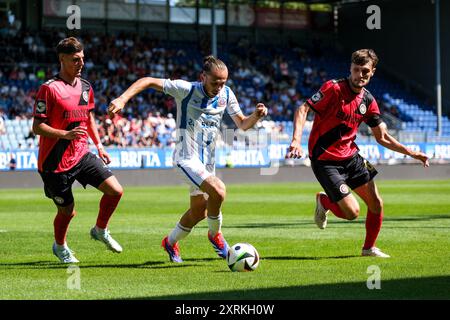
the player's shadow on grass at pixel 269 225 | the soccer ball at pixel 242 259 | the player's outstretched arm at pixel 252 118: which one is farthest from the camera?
the player's shadow on grass at pixel 269 225

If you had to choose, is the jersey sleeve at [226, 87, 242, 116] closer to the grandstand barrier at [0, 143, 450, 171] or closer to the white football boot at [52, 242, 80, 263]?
the white football boot at [52, 242, 80, 263]

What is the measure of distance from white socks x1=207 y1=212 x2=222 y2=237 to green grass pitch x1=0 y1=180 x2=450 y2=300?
368mm

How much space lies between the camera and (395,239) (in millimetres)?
13367

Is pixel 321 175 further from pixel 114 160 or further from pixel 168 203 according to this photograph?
pixel 114 160

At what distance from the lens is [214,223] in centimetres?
1046

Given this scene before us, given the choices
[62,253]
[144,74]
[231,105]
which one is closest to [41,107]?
[62,253]

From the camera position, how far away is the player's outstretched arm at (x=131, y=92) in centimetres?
911

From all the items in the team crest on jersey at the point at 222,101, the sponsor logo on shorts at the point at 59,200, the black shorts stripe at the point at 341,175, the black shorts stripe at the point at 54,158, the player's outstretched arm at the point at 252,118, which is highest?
the team crest on jersey at the point at 222,101

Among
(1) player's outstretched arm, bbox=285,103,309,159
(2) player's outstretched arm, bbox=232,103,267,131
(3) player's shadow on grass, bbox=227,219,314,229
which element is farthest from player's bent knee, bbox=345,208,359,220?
(3) player's shadow on grass, bbox=227,219,314,229

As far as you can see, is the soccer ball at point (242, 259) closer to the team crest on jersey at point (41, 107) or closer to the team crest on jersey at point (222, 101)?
the team crest on jersey at point (222, 101)

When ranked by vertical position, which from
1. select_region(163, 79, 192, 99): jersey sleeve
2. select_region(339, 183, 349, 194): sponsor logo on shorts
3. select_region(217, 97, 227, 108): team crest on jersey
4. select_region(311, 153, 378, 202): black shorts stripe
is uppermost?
select_region(163, 79, 192, 99): jersey sleeve

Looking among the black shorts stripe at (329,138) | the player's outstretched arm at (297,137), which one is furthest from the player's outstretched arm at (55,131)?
the black shorts stripe at (329,138)

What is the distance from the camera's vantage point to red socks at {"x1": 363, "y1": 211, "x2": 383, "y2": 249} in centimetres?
1112
